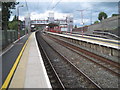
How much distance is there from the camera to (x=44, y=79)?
20.6 ft

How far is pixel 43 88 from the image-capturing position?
5.34m

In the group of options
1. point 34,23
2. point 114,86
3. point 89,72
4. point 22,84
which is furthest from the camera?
point 34,23

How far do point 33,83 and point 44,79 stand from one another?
59cm

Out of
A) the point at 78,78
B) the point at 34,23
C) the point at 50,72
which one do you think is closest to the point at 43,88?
the point at 78,78

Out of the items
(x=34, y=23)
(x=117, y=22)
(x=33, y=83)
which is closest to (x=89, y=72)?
(x=33, y=83)

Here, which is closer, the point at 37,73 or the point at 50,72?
the point at 37,73

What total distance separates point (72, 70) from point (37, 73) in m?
2.95

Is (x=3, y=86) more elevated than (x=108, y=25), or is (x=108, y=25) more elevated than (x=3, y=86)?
(x=108, y=25)

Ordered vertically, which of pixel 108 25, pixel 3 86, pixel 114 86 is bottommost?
pixel 114 86

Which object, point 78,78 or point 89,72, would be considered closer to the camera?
point 78,78

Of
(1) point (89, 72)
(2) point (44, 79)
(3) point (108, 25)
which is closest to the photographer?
(2) point (44, 79)

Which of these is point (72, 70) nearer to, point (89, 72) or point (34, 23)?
point (89, 72)

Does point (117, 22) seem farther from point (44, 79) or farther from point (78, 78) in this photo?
point (44, 79)

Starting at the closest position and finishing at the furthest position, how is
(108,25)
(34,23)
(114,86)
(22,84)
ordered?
(22,84) → (114,86) → (108,25) → (34,23)
